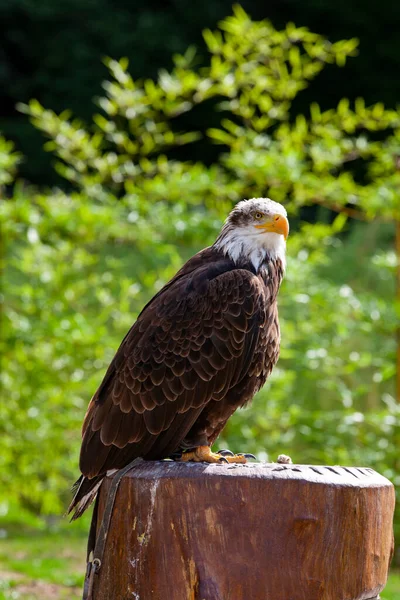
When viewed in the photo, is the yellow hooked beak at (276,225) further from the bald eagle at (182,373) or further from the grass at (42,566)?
the grass at (42,566)

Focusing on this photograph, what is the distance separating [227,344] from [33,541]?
4.97m

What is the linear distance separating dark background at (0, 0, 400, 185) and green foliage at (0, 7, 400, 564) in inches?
282

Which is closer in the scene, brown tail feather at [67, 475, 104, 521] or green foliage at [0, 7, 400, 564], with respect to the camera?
brown tail feather at [67, 475, 104, 521]

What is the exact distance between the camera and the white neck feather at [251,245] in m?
3.69

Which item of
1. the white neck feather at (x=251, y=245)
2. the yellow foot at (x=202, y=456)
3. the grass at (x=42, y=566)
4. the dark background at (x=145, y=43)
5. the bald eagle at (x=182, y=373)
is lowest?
the grass at (x=42, y=566)

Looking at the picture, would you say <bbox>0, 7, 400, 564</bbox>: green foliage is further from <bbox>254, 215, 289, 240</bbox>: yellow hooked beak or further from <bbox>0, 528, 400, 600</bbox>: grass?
<bbox>254, 215, 289, 240</bbox>: yellow hooked beak

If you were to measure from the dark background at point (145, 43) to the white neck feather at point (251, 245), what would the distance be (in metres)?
11.8

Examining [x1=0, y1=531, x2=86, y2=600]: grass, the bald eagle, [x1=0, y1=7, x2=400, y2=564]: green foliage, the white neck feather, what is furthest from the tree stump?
[x1=0, y1=7, x2=400, y2=564]: green foliage

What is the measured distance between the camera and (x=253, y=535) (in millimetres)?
2629

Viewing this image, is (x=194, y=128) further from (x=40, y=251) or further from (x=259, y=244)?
(x=259, y=244)

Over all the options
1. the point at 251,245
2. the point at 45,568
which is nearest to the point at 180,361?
the point at 251,245

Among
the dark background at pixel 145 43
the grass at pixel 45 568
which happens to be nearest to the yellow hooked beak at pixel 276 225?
the grass at pixel 45 568

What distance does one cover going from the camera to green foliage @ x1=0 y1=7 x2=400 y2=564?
288 inches

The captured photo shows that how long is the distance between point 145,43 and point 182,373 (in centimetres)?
1289
